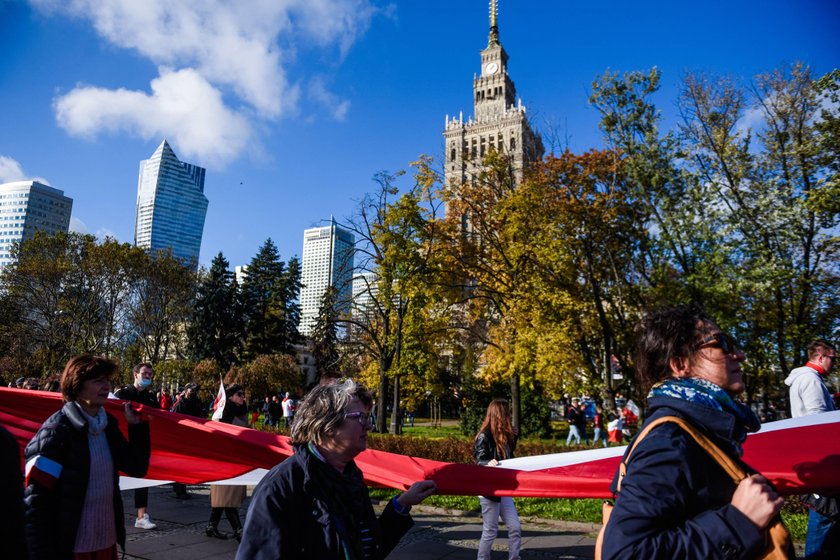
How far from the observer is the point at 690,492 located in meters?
1.71

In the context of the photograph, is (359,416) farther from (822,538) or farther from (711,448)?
(822,538)

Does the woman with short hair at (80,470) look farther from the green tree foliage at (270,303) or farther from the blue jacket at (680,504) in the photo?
the green tree foliage at (270,303)

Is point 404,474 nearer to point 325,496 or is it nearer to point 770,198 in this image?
point 325,496

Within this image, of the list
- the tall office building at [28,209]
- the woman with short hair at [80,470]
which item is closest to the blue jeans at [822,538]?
the woman with short hair at [80,470]

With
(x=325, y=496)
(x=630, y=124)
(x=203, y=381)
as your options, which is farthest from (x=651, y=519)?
(x=203, y=381)

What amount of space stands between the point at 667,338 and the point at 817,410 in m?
3.54

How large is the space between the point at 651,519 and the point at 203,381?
47144mm

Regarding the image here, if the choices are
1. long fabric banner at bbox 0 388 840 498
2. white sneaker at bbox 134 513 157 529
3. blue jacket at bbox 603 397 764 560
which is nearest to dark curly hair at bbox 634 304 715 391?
blue jacket at bbox 603 397 764 560

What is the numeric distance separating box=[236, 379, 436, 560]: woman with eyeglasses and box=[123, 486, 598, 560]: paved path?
Result: 4733 mm

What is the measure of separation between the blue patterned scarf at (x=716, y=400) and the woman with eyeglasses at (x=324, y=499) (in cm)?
144

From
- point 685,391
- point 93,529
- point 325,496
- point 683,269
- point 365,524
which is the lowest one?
point 93,529

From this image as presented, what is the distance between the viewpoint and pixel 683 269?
1778cm

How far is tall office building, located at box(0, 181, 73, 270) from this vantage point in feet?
220

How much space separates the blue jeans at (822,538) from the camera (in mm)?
3674
